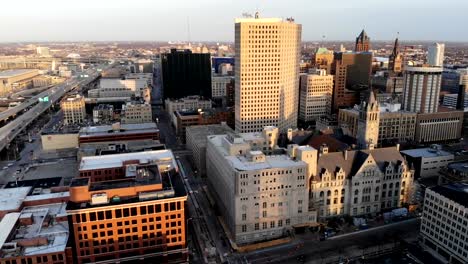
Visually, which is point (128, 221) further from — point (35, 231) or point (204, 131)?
point (204, 131)

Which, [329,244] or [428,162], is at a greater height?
[428,162]

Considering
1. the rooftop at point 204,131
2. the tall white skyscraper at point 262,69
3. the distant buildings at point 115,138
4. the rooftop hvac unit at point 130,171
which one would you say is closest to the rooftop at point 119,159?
the rooftop hvac unit at point 130,171

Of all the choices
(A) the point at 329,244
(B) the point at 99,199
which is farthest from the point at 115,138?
(A) the point at 329,244

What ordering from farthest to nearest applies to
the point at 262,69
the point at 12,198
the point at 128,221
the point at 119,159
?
the point at 262,69, the point at 119,159, the point at 12,198, the point at 128,221

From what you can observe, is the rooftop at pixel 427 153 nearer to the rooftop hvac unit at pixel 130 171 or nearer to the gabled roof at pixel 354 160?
the gabled roof at pixel 354 160

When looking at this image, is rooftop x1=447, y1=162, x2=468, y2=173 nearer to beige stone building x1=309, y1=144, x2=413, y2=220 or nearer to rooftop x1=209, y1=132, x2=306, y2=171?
beige stone building x1=309, y1=144, x2=413, y2=220

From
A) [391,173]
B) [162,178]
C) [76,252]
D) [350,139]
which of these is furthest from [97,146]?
Result: [391,173]
